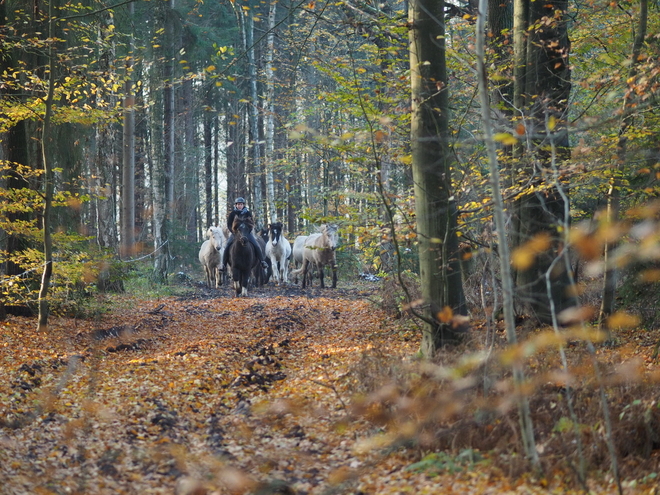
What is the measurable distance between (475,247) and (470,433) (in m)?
4.97

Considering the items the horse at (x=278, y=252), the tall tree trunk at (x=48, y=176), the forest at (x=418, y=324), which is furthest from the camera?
the horse at (x=278, y=252)

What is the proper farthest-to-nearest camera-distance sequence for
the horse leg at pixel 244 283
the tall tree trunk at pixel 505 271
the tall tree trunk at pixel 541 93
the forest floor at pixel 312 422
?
the horse leg at pixel 244 283
the tall tree trunk at pixel 541 93
the forest floor at pixel 312 422
the tall tree trunk at pixel 505 271

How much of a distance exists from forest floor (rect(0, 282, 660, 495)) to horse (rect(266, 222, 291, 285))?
13.9 metres

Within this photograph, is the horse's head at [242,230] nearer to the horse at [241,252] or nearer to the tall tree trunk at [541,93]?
the horse at [241,252]

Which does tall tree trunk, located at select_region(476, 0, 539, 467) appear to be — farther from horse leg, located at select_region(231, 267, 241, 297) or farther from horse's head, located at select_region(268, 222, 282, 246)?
horse's head, located at select_region(268, 222, 282, 246)

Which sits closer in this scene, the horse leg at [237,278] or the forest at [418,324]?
the forest at [418,324]

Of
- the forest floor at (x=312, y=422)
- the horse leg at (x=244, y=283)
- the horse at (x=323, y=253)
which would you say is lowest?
the forest floor at (x=312, y=422)

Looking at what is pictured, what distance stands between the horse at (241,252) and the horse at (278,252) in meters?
4.89

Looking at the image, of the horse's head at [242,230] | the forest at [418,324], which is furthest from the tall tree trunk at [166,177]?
the forest at [418,324]

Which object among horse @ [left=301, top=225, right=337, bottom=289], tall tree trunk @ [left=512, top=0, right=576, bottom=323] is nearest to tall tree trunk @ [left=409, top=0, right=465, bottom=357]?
tall tree trunk @ [left=512, top=0, right=576, bottom=323]

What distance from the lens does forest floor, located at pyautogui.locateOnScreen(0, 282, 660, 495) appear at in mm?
5062

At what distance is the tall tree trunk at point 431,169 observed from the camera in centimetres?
757

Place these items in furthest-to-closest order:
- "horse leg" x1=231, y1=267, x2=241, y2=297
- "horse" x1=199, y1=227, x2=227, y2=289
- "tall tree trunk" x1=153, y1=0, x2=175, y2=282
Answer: "horse" x1=199, y1=227, x2=227, y2=289, "tall tree trunk" x1=153, y1=0, x2=175, y2=282, "horse leg" x1=231, y1=267, x2=241, y2=297

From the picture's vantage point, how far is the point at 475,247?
33.2 ft
